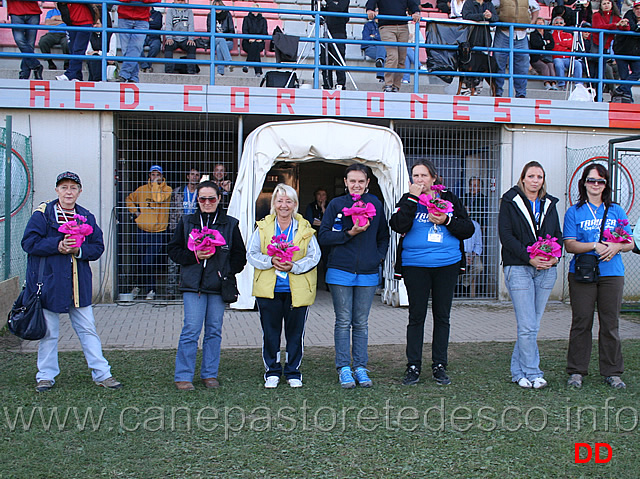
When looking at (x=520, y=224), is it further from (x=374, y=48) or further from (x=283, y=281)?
(x=374, y=48)

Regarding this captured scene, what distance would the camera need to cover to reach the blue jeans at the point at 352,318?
5348 mm

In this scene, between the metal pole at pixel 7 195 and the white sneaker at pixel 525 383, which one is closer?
the white sneaker at pixel 525 383

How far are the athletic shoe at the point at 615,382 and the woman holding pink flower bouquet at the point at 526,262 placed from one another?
1.87 feet

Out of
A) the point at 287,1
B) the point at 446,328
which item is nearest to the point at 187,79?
the point at 287,1

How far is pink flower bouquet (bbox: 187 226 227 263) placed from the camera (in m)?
5.11

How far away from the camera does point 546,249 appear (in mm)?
5172

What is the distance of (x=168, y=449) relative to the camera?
3832 mm

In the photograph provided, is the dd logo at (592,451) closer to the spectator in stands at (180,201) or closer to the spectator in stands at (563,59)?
the spectator in stands at (180,201)

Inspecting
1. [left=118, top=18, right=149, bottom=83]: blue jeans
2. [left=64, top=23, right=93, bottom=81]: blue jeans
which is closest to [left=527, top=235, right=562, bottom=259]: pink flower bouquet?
[left=118, top=18, right=149, bottom=83]: blue jeans

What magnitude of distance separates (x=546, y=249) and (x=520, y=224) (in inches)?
12.8

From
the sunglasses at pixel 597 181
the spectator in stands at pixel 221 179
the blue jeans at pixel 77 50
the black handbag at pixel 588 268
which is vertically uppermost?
the blue jeans at pixel 77 50

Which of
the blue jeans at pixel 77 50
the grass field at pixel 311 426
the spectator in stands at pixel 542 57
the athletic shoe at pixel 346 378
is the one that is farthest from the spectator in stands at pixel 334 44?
the athletic shoe at pixel 346 378

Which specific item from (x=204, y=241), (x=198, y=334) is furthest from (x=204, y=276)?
(x=198, y=334)

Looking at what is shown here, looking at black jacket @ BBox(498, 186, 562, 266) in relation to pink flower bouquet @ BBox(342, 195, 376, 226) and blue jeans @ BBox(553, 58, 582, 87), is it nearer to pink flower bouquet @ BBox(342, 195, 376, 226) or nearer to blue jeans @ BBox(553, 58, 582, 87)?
pink flower bouquet @ BBox(342, 195, 376, 226)
